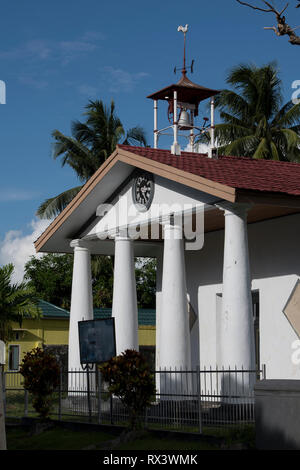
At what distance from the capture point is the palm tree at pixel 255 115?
37.2 m

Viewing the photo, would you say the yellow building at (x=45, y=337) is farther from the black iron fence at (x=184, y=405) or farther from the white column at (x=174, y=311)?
the white column at (x=174, y=311)

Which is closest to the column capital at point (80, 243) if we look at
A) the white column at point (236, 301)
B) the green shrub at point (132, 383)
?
the white column at point (236, 301)

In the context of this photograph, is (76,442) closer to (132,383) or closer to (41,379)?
(132,383)

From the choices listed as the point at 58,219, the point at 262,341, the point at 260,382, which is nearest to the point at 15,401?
the point at 58,219

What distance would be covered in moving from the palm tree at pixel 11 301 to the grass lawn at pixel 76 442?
6103 mm

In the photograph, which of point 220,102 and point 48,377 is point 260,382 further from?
point 220,102

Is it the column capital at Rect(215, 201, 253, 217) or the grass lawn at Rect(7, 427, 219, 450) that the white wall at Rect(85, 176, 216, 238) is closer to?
the column capital at Rect(215, 201, 253, 217)

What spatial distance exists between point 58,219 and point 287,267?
20.8 feet

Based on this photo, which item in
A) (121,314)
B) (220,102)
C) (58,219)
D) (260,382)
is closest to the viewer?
(260,382)

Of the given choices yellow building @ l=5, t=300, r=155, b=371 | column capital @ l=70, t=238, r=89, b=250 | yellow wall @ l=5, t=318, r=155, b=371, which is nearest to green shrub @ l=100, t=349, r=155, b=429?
column capital @ l=70, t=238, r=89, b=250

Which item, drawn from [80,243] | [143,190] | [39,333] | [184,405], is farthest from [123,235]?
[39,333]

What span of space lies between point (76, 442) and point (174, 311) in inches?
145

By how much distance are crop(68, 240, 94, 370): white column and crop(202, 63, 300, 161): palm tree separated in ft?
50.7

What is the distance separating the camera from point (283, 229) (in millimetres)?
18844
